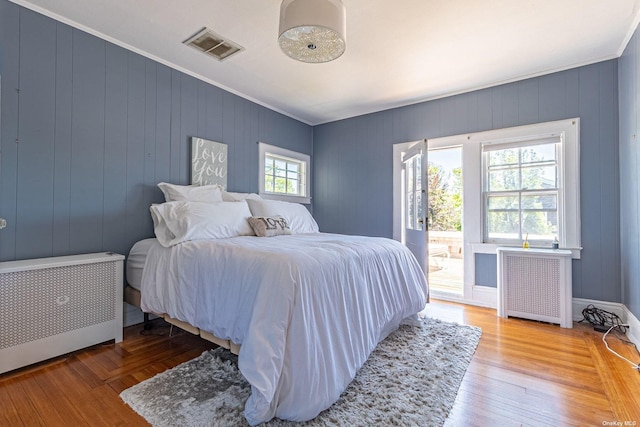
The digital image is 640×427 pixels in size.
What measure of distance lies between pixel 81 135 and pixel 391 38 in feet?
8.69

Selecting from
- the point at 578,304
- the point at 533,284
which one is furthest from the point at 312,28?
the point at 578,304

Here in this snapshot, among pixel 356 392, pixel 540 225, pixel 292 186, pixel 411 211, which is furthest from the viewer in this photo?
pixel 292 186

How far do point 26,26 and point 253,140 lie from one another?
7.05ft

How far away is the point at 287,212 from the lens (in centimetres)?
325

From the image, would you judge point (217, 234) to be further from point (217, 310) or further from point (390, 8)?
point (390, 8)

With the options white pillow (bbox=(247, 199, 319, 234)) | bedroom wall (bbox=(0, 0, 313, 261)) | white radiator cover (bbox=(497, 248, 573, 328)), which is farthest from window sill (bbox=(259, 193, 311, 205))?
white radiator cover (bbox=(497, 248, 573, 328))

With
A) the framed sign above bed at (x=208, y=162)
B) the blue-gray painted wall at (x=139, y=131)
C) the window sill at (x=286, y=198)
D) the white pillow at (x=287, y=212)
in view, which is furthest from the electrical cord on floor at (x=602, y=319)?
the framed sign above bed at (x=208, y=162)

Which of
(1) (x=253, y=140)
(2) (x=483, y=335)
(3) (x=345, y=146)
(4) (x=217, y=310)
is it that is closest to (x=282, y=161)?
(1) (x=253, y=140)

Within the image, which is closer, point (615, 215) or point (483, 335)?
point (483, 335)

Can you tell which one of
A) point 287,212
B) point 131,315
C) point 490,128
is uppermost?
point 490,128

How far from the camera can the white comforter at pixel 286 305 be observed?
4.40ft

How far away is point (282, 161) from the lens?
4.30m

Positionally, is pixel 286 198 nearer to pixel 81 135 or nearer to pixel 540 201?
pixel 81 135

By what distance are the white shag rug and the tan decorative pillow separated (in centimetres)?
99
